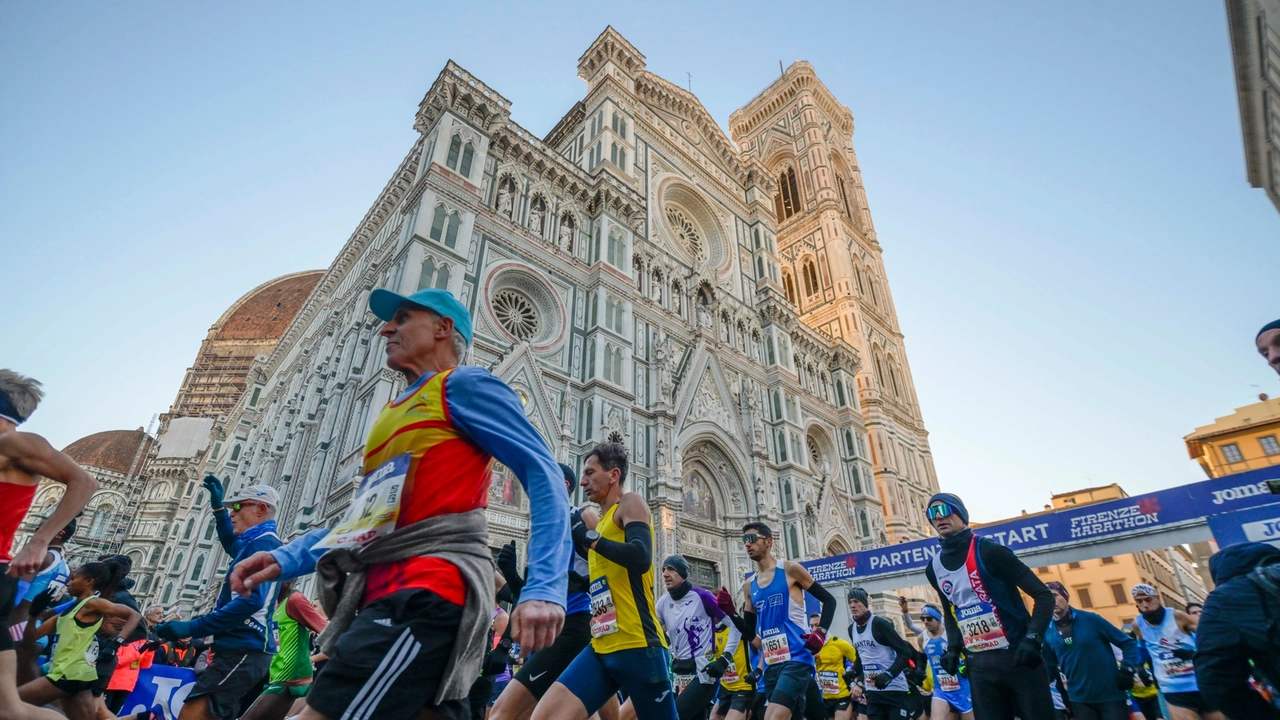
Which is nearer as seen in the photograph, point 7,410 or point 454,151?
point 7,410

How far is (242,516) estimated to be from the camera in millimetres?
4016

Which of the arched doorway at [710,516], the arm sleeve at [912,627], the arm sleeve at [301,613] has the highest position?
the arched doorway at [710,516]

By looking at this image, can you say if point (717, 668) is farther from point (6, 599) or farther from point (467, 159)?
point (467, 159)

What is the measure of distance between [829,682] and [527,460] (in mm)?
6683

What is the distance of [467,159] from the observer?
18266mm

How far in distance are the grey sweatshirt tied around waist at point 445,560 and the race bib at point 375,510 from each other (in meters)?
0.03

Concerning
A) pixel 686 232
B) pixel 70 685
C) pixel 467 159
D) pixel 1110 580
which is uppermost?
pixel 686 232

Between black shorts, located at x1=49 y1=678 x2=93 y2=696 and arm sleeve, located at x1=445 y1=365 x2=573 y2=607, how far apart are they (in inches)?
179

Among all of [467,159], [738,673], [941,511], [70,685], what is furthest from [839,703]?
[467,159]

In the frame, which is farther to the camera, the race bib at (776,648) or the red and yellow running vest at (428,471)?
the race bib at (776,648)

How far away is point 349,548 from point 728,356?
2289cm

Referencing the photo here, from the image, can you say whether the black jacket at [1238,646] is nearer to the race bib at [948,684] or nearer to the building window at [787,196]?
the race bib at [948,684]

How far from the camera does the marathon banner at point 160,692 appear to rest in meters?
5.56

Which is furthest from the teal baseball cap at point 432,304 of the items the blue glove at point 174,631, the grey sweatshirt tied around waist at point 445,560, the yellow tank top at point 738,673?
the yellow tank top at point 738,673
